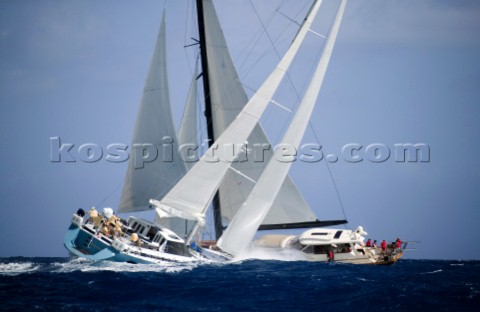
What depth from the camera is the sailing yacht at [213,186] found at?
26672mm

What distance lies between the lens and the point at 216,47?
3247 centimetres

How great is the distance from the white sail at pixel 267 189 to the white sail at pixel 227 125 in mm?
3651

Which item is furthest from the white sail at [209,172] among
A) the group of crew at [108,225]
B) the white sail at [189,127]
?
the white sail at [189,127]

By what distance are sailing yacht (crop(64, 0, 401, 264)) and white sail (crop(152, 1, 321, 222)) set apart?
44 millimetres

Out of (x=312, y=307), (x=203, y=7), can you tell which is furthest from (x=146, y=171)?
(x=312, y=307)

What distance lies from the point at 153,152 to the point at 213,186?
5.28 m

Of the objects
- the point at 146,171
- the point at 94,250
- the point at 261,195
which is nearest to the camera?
the point at 94,250

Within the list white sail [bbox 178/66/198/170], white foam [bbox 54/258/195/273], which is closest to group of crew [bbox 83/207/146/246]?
white foam [bbox 54/258/195/273]

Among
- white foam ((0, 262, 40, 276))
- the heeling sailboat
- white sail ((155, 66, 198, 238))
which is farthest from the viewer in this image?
white sail ((155, 66, 198, 238))

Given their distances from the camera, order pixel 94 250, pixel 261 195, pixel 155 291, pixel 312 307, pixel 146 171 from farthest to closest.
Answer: pixel 146 171, pixel 261 195, pixel 94 250, pixel 155 291, pixel 312 307

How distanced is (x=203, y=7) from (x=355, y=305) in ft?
64.3

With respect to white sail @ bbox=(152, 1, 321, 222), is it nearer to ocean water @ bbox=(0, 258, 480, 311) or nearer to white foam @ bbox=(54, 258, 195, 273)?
white foam @ bbox=(54, 258, 195, 273)

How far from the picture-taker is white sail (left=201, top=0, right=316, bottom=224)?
3247 cm

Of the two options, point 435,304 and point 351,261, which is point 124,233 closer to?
point 351,261
